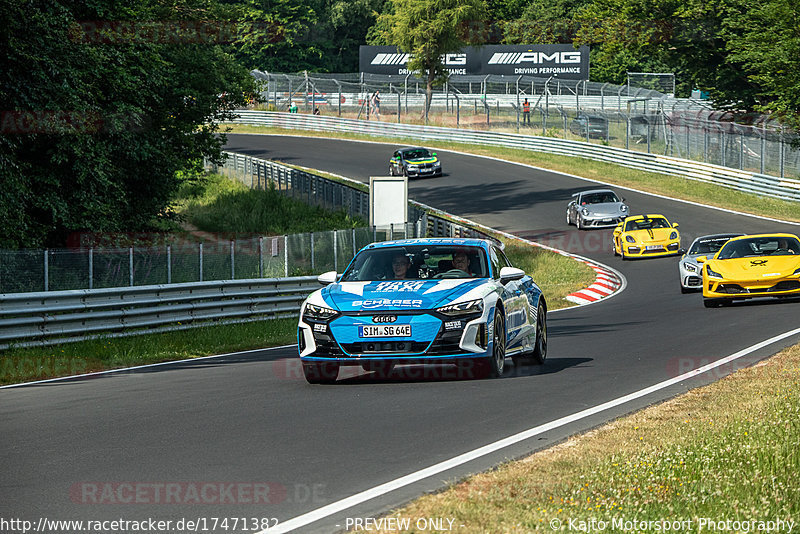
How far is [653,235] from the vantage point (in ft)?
115

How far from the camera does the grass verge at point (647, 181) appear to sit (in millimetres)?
47031

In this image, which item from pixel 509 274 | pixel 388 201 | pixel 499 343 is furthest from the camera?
pixel 388 201

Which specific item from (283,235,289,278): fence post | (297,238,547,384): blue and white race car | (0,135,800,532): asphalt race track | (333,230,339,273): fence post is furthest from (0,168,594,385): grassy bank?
(297,238,547,384): blue and white race car

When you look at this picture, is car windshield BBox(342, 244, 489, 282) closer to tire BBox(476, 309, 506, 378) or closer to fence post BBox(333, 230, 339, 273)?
tire BBox(476, 309, 506, 378)

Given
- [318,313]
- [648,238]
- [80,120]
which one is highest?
[80,120]

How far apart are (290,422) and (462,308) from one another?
275 cm

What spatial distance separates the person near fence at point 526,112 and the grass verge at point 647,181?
213cm

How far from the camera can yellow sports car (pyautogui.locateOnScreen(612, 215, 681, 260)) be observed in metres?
34.7

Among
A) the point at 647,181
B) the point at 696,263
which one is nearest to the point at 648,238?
the point at 696,263

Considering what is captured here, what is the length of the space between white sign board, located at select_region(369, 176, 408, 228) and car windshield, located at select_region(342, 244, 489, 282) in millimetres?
16526

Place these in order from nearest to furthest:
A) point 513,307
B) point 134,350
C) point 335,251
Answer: point 513,307 → point 134,350 → point 335,251

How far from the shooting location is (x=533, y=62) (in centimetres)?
8994

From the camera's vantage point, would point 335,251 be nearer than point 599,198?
Yes

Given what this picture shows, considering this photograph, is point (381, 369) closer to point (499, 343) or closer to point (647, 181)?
point (499, 343)
